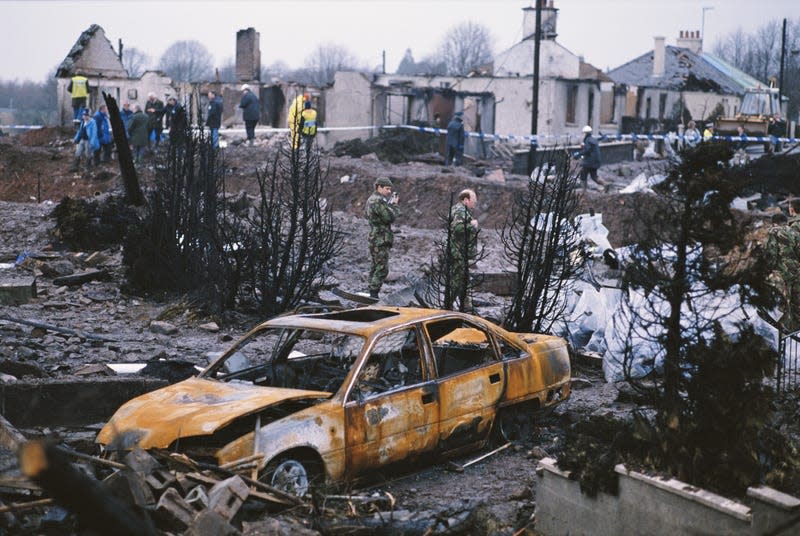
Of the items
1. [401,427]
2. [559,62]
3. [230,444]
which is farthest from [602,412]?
[559,62]

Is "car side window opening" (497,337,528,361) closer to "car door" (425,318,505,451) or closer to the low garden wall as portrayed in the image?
"car door" (425,318,505,451)

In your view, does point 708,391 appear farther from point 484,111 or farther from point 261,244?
point 484,111

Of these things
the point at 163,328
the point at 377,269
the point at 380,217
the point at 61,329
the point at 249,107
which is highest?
the point at 249,107

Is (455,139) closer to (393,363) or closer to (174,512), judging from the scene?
(393,363)

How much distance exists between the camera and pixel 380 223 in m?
13.8

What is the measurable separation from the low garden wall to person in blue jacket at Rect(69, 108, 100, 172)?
23.2m

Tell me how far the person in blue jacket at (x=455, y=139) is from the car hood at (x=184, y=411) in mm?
22019

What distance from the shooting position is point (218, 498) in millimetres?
5652

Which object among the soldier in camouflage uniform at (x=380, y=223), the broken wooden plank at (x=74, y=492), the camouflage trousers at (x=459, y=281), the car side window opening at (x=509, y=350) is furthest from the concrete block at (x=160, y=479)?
the soldier in camouflage uniform at (x=380, y=223)

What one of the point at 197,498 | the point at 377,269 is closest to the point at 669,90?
the point at 377,269

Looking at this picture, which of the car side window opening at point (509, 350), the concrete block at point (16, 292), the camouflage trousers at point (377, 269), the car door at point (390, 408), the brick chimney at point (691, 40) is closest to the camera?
the car door at point (390, 408)

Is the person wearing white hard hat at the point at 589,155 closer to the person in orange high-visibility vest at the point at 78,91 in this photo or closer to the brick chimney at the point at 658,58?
the person in orange high-visibility vest at the point at 78,91

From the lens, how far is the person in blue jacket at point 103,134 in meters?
26.6

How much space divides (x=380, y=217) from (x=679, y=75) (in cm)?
4673
